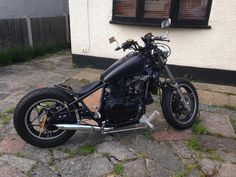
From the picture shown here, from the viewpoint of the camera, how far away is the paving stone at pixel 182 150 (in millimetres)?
2704

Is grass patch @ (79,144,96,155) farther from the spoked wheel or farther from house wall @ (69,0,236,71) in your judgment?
house wall @ (69,0,236,71)

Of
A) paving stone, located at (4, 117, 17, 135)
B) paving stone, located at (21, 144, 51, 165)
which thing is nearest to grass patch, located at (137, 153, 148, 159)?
paving stone, located at (21, 144, 51, 165)

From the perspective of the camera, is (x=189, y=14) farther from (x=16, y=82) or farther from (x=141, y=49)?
(x=16, y=82)

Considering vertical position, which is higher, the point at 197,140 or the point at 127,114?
the point at 127,114

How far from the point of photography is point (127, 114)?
2871 millimetres

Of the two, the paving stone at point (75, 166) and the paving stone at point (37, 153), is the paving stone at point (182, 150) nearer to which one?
the paving stone at point (75, 166)

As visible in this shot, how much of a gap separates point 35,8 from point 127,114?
6946 mm

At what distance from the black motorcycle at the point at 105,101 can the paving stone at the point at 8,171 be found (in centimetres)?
33

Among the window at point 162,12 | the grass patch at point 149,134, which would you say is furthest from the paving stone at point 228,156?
the window at point 162,12

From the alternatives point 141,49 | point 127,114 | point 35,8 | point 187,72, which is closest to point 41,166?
point 127,114

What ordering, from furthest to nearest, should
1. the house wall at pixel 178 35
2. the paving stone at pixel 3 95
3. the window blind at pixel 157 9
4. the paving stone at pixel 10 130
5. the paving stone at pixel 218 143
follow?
the window blind at pixel 157 9
the house wall at pixel 178 35
the paving stone at pixel 3 95
the paving stone at pixel 10 130
the paving stone at pixel 218 143

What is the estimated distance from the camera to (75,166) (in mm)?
2547

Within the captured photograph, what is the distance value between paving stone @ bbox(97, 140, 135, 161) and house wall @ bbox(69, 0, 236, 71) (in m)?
2.66

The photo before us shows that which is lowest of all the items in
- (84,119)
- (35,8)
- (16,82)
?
(16,82)
